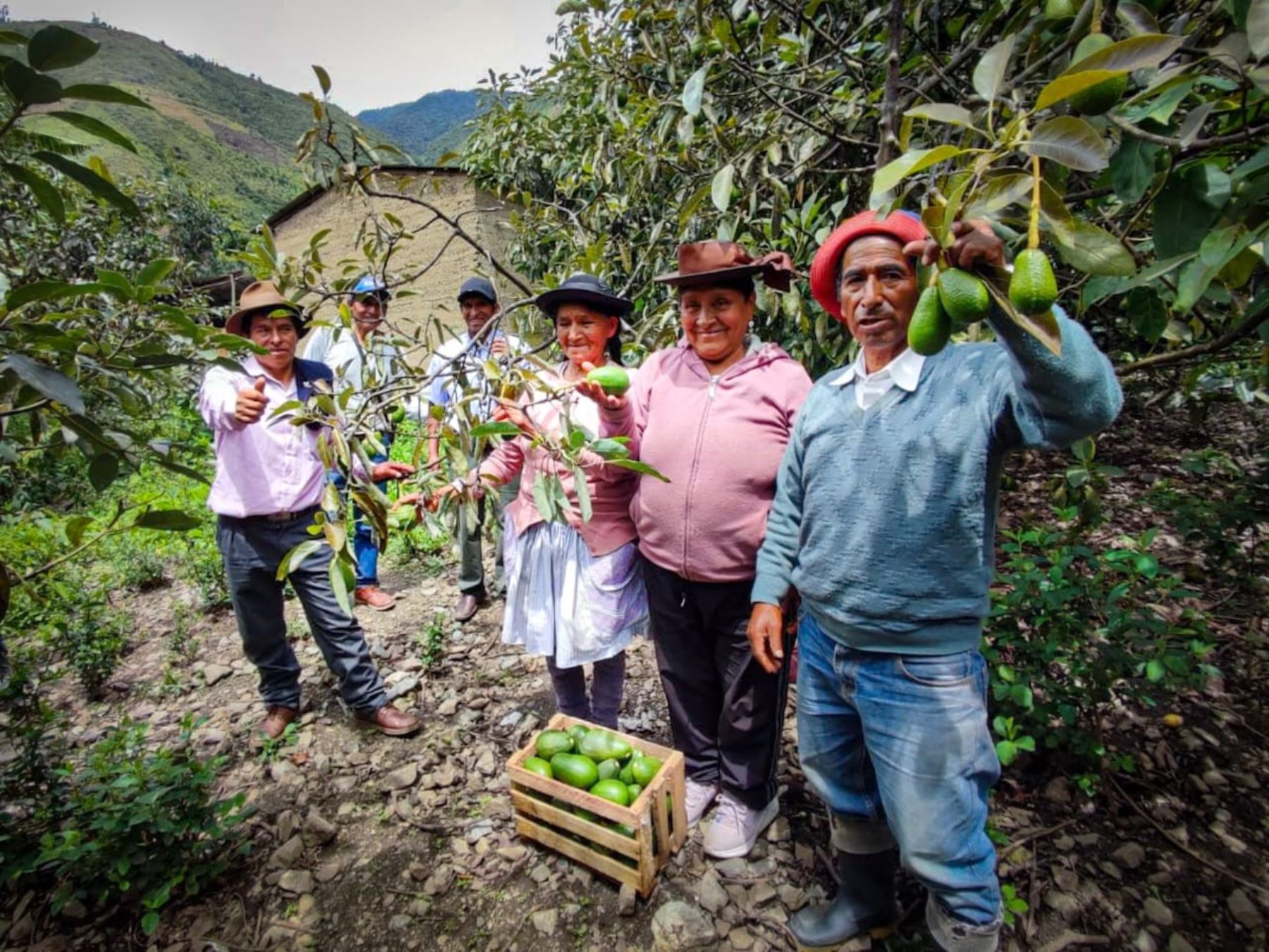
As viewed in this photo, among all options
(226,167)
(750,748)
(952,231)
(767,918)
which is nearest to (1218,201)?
(952,231)

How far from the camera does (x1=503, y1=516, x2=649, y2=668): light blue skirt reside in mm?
→ 2152

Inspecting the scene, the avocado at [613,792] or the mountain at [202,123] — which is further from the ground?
the mountain at [202,123]

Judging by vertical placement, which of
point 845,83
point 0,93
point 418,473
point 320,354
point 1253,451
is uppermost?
point 845,83

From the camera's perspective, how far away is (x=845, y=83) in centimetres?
228

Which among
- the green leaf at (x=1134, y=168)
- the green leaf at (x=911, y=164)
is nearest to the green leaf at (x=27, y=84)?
the green leaf at (x=911, y=164)

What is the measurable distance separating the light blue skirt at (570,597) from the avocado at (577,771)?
32cm

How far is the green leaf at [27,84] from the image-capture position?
2.56 feet

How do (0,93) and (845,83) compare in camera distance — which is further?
(845,83)

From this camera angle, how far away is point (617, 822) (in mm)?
1855

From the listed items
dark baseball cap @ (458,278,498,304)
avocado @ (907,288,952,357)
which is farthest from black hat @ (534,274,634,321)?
dark baseball cap @ (458,278,498,304)

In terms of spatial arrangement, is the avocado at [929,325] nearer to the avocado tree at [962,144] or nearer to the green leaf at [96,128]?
the avocado tree at [962,144]

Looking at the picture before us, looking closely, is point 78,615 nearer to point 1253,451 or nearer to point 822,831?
point 822,831

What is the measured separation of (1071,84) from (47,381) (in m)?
1.42

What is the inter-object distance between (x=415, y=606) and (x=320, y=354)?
166 cm
